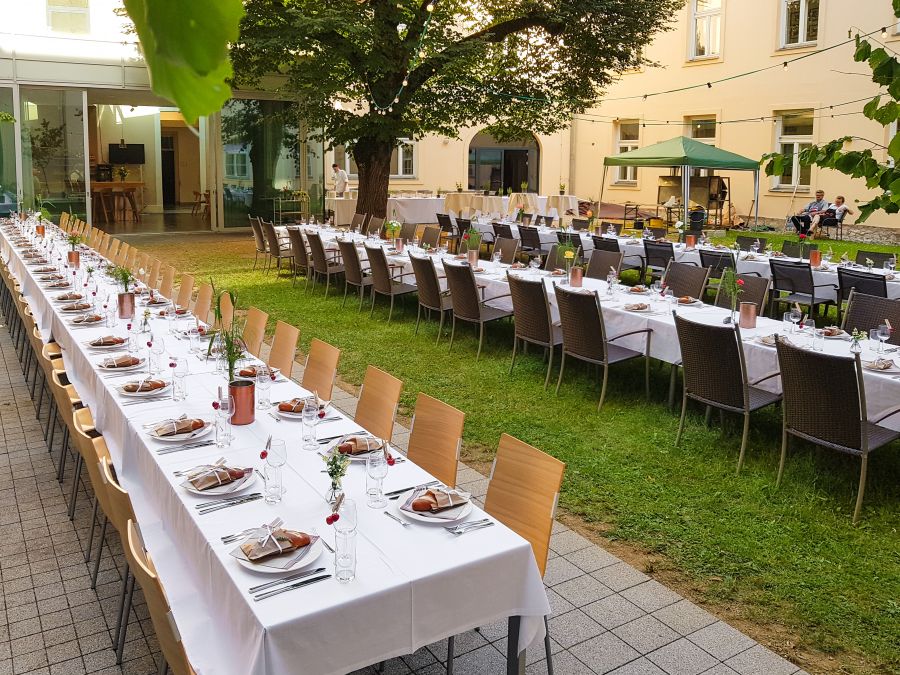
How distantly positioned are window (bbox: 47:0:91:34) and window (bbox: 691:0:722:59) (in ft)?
52.2

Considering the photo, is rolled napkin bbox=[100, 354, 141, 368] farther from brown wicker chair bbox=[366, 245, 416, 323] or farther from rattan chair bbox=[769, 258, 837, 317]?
rattan chair bbox=[769, 258, 837, 317]

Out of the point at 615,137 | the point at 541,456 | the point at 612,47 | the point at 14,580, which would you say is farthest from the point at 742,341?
the point at 615,137

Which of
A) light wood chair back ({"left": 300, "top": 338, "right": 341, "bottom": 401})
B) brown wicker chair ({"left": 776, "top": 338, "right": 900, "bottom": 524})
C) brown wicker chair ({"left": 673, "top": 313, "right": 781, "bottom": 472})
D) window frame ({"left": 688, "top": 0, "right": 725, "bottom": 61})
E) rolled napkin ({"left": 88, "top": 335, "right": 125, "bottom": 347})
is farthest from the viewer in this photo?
window frame ({"left": 688, "top": 0, "right": 725, "bottom": 61})

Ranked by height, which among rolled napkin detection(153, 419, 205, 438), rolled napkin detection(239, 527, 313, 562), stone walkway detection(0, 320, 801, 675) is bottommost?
stone walkway detection(0, 320, 801, 675)

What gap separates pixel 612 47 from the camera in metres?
16.3

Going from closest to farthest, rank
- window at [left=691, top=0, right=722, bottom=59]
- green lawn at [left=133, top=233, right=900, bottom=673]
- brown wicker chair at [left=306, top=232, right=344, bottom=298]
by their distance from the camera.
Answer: green lawn at [left=133, top=233, right=900, bottom=673] → brown wicker chair at [left=306, top=232, right=344, bottom=298] → window at [left=691, top=0, right=722, bottom=59]

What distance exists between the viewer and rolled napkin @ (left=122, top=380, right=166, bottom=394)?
14.9ft

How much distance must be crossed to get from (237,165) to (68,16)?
16.5 feet

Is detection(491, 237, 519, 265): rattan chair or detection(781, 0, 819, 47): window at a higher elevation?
detection(781, 0, 819, 47): window

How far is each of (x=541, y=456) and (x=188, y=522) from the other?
1361 mm

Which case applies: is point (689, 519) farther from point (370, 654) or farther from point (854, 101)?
point (854, 101)

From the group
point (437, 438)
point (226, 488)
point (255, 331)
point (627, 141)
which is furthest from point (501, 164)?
point (226, 488)

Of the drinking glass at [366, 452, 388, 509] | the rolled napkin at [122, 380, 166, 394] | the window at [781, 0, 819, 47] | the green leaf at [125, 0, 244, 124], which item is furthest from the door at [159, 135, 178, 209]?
the green leaf at [125, 0, 244, 124]

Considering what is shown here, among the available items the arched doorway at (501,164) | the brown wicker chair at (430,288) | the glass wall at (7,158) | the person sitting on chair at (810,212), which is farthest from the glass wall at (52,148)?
the person sitting on chair at (810,212)
